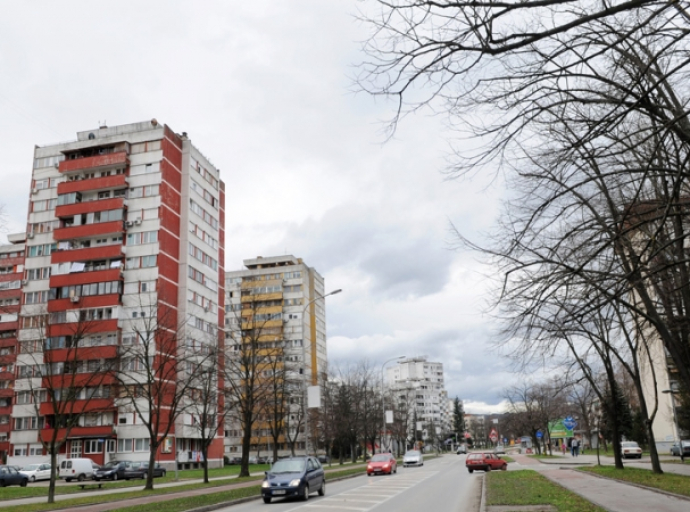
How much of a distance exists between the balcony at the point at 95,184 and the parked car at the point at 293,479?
5170 cm

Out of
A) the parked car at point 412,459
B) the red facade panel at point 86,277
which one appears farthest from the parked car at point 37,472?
the parked car at point 412,459

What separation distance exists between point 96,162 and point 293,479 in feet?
186

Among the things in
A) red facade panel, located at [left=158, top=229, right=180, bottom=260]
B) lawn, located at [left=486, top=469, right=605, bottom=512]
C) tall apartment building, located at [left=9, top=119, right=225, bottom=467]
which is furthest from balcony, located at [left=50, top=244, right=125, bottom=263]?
lawn, located at [left=486, top=469, right=605, bottom=512]

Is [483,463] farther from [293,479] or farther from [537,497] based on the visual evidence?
[537,497]

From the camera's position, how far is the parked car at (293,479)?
21047 mm

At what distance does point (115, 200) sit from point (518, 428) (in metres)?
65.8

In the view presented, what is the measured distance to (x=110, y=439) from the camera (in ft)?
202

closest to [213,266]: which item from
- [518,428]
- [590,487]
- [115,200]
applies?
[115,200]

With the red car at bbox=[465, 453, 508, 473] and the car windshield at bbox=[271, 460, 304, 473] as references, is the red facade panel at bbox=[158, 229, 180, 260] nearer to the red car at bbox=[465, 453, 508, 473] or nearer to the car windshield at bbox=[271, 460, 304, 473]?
the red car at bbox=[465, 453, 508, 473]

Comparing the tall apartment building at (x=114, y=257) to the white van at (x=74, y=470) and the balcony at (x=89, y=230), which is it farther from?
the white van at (x=74, y=470)

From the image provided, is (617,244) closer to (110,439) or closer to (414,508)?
(414,508)

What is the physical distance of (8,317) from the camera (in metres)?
87.4

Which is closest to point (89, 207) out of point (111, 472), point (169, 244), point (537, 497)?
point (169, 244)

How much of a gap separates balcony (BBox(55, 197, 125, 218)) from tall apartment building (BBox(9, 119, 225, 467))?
0.11m
